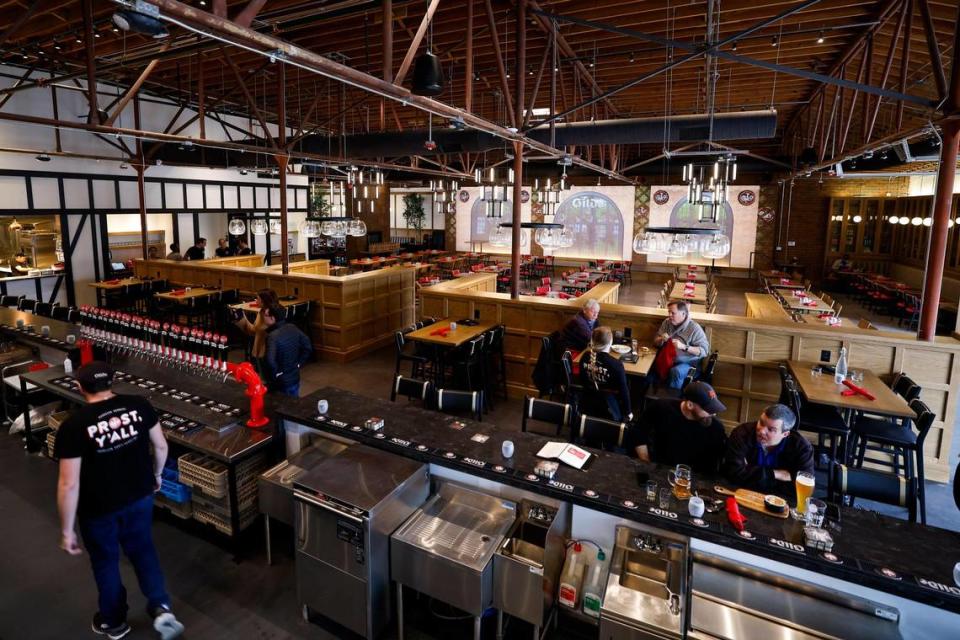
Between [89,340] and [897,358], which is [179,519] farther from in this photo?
[897,358]

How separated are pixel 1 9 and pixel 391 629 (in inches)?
376

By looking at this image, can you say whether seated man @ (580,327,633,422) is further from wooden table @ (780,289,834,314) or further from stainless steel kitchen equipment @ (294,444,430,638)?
wooden table @ (780,289,834,314)

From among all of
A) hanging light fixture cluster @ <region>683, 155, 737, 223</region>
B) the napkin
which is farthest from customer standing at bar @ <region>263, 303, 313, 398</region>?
the napkin

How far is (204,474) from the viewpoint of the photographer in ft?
12.0

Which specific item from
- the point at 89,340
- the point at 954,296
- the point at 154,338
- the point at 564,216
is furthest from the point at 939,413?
the point at 564,216

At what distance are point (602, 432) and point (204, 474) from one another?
9.12 feet

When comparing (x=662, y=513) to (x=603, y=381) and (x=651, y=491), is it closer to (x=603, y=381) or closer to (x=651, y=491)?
(x=651, y=491)

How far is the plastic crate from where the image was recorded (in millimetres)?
3627

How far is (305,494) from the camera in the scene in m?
3.03

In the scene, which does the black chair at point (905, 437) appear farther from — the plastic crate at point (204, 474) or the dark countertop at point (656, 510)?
the plastic crate at point (204, 474)

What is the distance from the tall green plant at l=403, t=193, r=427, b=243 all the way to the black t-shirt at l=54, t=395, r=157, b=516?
22.5 m

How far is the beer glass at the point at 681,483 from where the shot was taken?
2.84 meters

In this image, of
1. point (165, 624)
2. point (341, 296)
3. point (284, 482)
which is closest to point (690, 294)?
point (341, 296)

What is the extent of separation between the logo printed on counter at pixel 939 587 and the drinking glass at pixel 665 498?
102 centimetres
